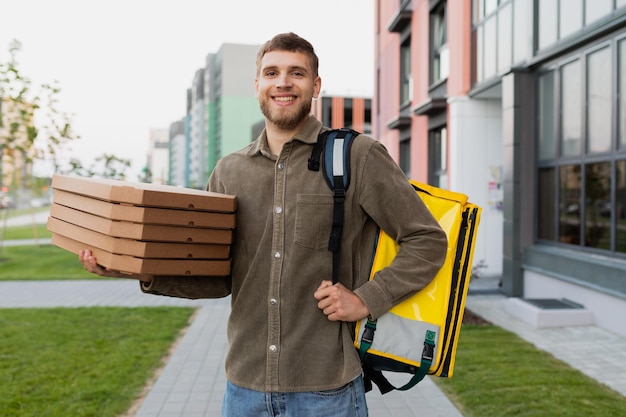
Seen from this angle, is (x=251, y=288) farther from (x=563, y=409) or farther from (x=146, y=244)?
(x=563, y=409)

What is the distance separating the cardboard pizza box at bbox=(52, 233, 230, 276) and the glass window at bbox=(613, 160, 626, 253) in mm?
7469

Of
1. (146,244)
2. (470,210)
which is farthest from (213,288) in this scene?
(470,210)

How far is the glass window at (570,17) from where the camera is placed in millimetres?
8727

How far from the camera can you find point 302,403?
6.53ft

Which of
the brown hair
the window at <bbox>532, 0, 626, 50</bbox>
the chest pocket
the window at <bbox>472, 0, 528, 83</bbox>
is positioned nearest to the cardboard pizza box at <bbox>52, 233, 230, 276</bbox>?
the chest pocket

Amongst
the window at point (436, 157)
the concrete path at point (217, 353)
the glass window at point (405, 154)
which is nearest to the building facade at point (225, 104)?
the glass window at point (405, 154)

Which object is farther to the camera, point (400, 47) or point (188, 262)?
point (400, 47)

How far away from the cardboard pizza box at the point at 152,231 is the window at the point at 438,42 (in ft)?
44.2

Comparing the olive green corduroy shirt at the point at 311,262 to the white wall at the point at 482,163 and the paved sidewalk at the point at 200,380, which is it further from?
the white wall at the point at 482,163

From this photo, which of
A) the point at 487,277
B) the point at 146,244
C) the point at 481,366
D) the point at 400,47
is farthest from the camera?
the point at 400,47

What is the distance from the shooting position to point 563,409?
4777 mm

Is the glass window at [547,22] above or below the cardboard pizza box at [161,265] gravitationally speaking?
above

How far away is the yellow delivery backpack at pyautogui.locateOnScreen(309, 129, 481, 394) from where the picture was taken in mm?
1998

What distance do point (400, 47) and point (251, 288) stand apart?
58.7 ft
